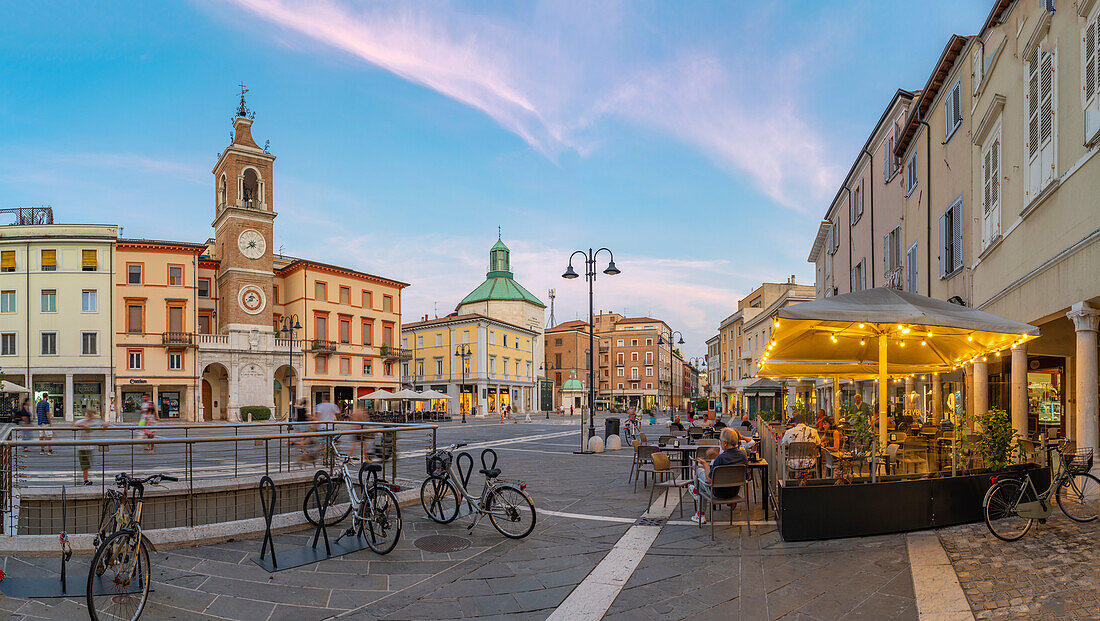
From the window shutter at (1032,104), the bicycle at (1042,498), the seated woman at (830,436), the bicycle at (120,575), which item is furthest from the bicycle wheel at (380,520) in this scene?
the window shutter at (1032,104)

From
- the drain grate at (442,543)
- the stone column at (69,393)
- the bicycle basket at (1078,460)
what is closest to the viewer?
the drain grate at (442,543)

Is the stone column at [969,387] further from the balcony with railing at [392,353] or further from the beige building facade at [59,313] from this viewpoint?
the balcony with railing at [392,353]

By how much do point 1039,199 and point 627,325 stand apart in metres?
101

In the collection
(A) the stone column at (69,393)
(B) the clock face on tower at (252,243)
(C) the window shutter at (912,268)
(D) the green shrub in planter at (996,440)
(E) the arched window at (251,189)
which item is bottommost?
(A) the stone column at (69,393)

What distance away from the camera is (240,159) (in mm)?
50438

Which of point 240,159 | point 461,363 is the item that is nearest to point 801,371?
point 240,159

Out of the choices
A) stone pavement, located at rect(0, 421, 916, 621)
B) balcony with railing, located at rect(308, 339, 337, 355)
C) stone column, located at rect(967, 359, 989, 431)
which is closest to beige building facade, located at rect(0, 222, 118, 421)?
balcony with railing, located at rect(308, 339, 337, 355)

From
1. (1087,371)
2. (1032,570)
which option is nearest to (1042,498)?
(1032,570)

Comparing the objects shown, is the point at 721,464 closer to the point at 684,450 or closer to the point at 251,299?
the point at 684,450

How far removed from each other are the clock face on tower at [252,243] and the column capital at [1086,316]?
4944 centimetres

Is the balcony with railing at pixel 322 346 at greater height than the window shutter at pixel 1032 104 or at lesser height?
lesser

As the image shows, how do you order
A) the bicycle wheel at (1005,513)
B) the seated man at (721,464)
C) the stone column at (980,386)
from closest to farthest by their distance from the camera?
the bicycle wheel at (1005,513) < the seated man at (721,464) < the stone column at (980,386)

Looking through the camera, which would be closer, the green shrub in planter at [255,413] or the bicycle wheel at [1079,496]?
the bicycle wheel at [1079,496]

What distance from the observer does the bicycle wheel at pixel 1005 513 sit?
729 cm
